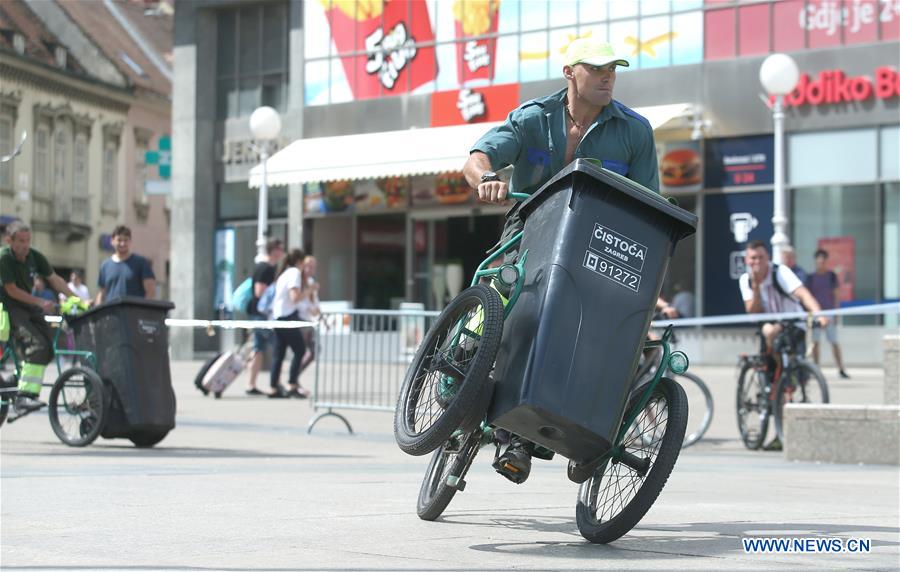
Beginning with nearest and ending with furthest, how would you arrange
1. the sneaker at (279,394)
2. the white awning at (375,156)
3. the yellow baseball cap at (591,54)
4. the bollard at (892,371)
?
the yellow baseball cap at (591,54)
the bollard at (892,371)
the sneaker at (279,394)
the white awning at (375,156)

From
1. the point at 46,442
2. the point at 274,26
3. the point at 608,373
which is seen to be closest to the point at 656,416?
the point at 608,373

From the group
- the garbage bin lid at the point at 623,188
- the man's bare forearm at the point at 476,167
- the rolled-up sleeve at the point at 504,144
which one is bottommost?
the garbage bin lid at the point at 623,188

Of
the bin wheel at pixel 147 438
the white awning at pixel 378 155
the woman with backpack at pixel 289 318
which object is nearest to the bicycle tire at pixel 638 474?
the bin wheel at pixel 147 438

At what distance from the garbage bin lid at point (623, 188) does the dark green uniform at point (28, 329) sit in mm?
7171

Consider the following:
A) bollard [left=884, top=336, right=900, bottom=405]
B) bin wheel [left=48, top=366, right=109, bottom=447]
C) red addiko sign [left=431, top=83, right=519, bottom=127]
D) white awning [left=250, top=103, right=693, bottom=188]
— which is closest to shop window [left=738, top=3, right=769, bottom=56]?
white awning [left=250, top=103, right=693, bottom=188]

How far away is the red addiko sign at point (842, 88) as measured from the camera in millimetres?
25578

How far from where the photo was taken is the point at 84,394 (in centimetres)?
1135

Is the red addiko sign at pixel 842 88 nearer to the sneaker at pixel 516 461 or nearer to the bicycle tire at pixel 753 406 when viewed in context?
the bicycle tire at pixel 753 406

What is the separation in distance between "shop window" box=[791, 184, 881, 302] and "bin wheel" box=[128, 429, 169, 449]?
55.2 ft

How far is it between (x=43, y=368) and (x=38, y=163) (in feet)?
136

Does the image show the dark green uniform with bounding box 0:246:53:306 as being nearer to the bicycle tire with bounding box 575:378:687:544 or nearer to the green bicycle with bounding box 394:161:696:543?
the green bicycle with bounding box 394:161:696:543

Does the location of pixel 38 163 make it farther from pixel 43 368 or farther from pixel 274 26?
pixel 43 368

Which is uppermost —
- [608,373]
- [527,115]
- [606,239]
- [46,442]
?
[527,115]

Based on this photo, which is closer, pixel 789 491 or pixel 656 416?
pixel 656 416
